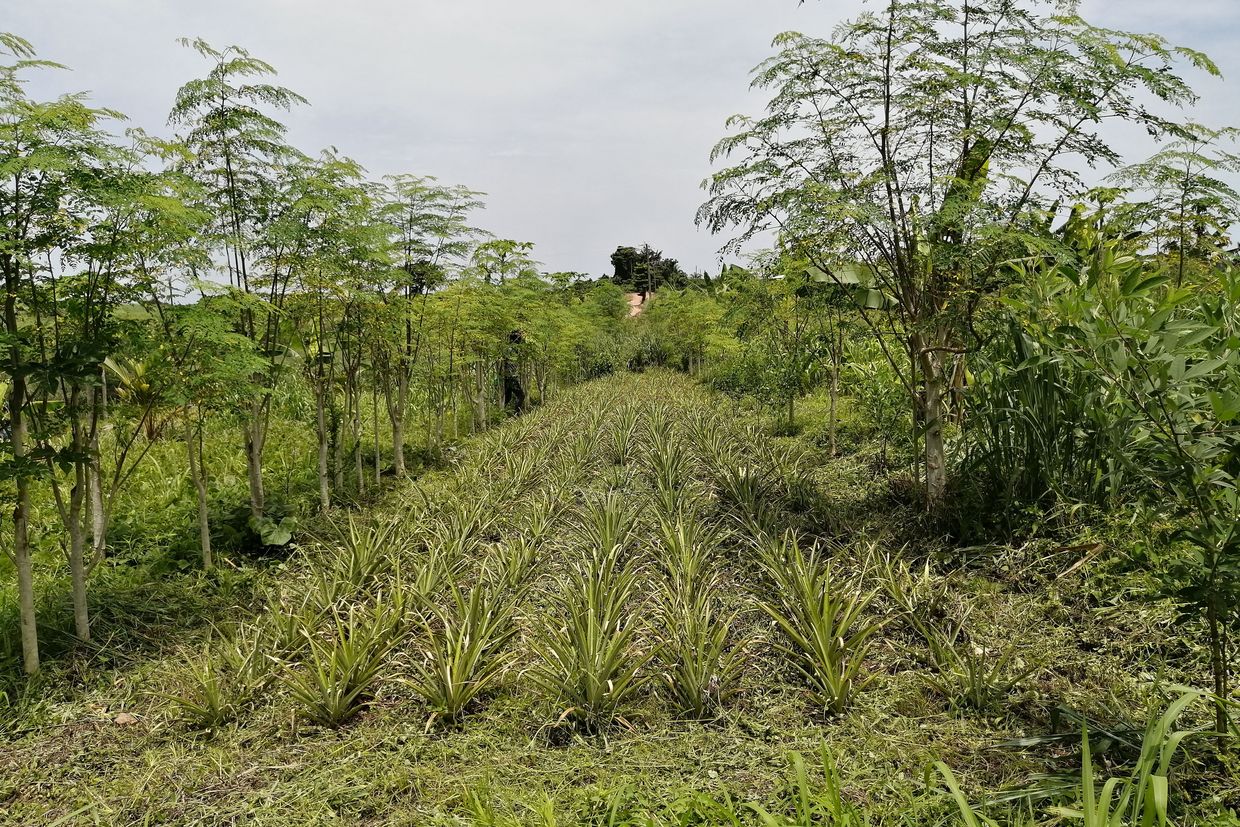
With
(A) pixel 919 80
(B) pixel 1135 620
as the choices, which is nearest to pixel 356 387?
(A) pixel 919 80

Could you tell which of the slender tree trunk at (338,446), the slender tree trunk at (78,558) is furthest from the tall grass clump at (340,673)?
the slender tree trunk at (338,446)

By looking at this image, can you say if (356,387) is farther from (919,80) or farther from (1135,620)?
(1135,620)

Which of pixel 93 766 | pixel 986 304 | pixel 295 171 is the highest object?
pixel 295 171

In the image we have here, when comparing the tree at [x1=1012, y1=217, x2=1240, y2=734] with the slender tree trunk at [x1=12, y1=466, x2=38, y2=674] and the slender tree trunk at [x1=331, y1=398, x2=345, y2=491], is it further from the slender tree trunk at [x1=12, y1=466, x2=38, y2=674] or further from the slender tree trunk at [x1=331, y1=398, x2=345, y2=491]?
the slender tree trunk at [x1=331, y1=398, x2=345, y2=491]

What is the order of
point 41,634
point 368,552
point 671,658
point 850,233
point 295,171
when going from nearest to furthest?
point 671,658
point 41,634
point 368,552
point 850,233
point 295,171

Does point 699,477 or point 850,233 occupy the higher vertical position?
point 850,233

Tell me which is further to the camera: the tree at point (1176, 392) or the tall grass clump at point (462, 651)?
the tall grass clump at point (462, 651)

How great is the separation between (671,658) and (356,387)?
5.49 meters

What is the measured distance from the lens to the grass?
2482 mm

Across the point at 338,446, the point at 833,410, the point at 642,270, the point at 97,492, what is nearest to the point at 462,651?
the point at 97,492

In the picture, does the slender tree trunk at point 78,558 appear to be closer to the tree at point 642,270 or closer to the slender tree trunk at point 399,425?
the slender tree trunk at point 399,425

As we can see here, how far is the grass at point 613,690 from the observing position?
97.7 inches

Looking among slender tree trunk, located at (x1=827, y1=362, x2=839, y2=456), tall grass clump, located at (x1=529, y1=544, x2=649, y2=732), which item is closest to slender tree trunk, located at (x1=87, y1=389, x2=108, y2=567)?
tall grass clump, located at (x1=529, y1=544, x2=649, y2=732)

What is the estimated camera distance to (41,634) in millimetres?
3902
